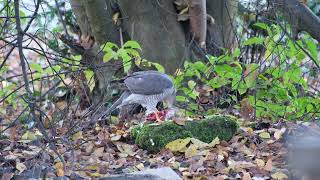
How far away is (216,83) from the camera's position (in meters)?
7.37

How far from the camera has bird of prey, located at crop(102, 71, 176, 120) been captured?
679 cm

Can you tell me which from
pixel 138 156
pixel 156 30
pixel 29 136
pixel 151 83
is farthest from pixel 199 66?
pixel 29 136

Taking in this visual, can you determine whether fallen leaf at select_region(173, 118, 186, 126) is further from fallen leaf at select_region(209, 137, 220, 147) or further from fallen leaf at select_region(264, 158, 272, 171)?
fallen leaf at select_region(264, 158, 272, 171)

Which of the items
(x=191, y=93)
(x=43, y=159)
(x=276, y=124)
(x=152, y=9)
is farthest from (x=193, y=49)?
(x=43, y=159)

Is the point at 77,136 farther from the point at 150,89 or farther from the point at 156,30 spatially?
the point at 156,30

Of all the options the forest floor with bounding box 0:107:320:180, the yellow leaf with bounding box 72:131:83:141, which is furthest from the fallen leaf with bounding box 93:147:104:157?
the yellow leaf with bounding box 72:131:83:141

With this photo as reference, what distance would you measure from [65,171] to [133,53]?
2.29m

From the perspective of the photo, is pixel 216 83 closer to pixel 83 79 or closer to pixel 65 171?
pixel 83 79

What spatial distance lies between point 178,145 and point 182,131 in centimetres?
24

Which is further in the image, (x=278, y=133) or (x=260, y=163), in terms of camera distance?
(x=278, y=133)

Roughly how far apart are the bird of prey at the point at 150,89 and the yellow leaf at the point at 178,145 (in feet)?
3.56

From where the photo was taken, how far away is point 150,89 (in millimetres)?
6793

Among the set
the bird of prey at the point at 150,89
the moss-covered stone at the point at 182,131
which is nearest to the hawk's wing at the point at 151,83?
the bird of prey at the point at 150,89

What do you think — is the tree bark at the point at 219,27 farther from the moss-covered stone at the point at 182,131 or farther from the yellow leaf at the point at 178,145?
the yellow leaf at the point at 178,145
